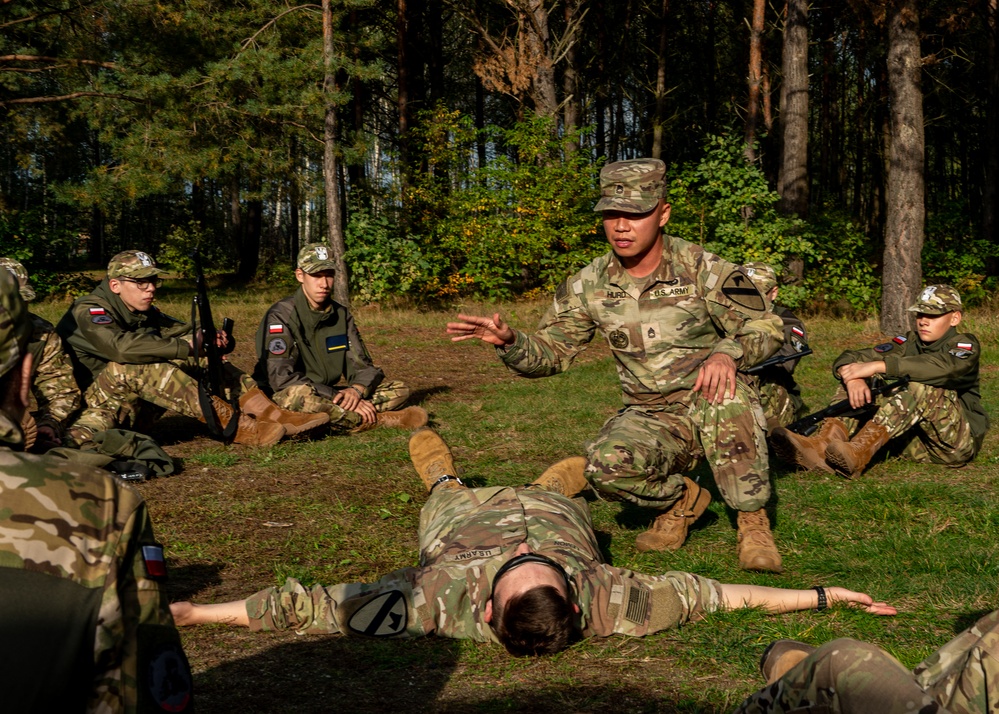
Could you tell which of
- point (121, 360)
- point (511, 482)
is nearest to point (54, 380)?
point (121, 360)

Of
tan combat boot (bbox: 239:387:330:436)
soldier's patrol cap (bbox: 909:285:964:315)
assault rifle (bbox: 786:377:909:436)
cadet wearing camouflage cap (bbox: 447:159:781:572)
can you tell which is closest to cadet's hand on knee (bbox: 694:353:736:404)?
cadet wearing camouflage cap (bbox: 447:159:781:572)

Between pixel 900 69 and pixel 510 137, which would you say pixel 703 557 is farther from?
pixel 510 137

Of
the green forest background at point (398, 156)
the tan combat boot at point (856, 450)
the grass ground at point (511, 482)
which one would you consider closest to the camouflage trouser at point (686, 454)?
the grass ground at point (511, 482)

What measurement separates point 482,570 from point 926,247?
17.5 metres

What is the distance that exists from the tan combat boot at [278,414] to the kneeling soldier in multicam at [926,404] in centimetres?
374

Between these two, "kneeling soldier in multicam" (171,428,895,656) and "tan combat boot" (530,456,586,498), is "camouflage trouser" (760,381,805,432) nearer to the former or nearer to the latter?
"tan combat boot" (530,456,586,498)

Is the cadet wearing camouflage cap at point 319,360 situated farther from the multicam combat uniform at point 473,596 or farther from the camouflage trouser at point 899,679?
the camouflage trouser at point 899,679

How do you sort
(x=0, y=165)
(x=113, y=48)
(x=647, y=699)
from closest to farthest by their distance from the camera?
(x=647, y=699)
(x=113, y=48)
(x=0, y=165)

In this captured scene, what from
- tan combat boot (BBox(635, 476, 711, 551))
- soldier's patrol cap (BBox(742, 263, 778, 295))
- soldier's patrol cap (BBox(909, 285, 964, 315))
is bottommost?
tan combat boot (BBox(635, 476, 711, 551))

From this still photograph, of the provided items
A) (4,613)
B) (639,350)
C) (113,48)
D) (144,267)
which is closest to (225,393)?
(144,267)

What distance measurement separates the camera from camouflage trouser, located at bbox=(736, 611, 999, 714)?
1984 millimetres

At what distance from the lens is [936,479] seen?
6.93m

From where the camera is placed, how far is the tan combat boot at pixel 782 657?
2.80 metres

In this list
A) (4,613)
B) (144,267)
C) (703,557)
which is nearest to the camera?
(4,613)
